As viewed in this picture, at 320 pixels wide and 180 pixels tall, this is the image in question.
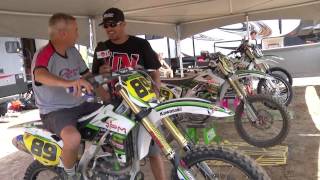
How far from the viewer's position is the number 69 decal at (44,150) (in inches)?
102

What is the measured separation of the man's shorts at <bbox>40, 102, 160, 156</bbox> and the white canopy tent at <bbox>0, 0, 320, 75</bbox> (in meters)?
1.77

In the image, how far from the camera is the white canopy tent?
14.2 ft

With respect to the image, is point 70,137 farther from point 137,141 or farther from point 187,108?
point 187,108

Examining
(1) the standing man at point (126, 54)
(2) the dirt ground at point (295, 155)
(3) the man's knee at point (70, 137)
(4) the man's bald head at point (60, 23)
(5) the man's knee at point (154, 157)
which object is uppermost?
(4) the man's bald head at point (60, 23)

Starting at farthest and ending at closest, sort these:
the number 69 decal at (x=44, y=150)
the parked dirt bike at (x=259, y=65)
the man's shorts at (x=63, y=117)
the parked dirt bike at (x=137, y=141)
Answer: the parked dirt bike at (x=259, y=65)
the number 69 decal at (x=44, y=150)
the man's shorts at (x=63, y=117)
the parked dirt bike at (x=137, y=141)

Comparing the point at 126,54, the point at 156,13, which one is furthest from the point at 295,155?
the point at 156,13

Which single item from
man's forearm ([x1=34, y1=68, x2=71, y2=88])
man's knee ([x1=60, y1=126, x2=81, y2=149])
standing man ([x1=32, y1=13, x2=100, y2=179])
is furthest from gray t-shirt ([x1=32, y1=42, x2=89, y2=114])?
man's knee ([x1=60, y1=126, x2=81, y2=149])

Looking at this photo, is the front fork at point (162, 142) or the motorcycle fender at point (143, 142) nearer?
the front fork at point (162, 142)

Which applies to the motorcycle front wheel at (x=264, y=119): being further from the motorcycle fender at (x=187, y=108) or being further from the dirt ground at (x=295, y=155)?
the motorcycle fender at (x=187, y=108)

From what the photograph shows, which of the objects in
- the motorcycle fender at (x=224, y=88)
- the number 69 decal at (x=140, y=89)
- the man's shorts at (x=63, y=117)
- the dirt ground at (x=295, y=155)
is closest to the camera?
the number 69 decal at (x=140, y=89)

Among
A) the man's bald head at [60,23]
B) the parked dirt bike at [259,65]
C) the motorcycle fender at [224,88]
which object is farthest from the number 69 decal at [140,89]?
the parked dirt bike at [259,65]

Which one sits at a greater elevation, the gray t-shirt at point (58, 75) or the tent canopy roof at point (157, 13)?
the tent canopy roof at point (157, 13)

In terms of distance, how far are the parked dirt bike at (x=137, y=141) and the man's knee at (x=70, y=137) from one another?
0.35 feet

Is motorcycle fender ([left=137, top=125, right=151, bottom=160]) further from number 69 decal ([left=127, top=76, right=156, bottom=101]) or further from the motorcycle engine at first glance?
number 69 decal ([left=127, top=76, right=156, bottom=101])
